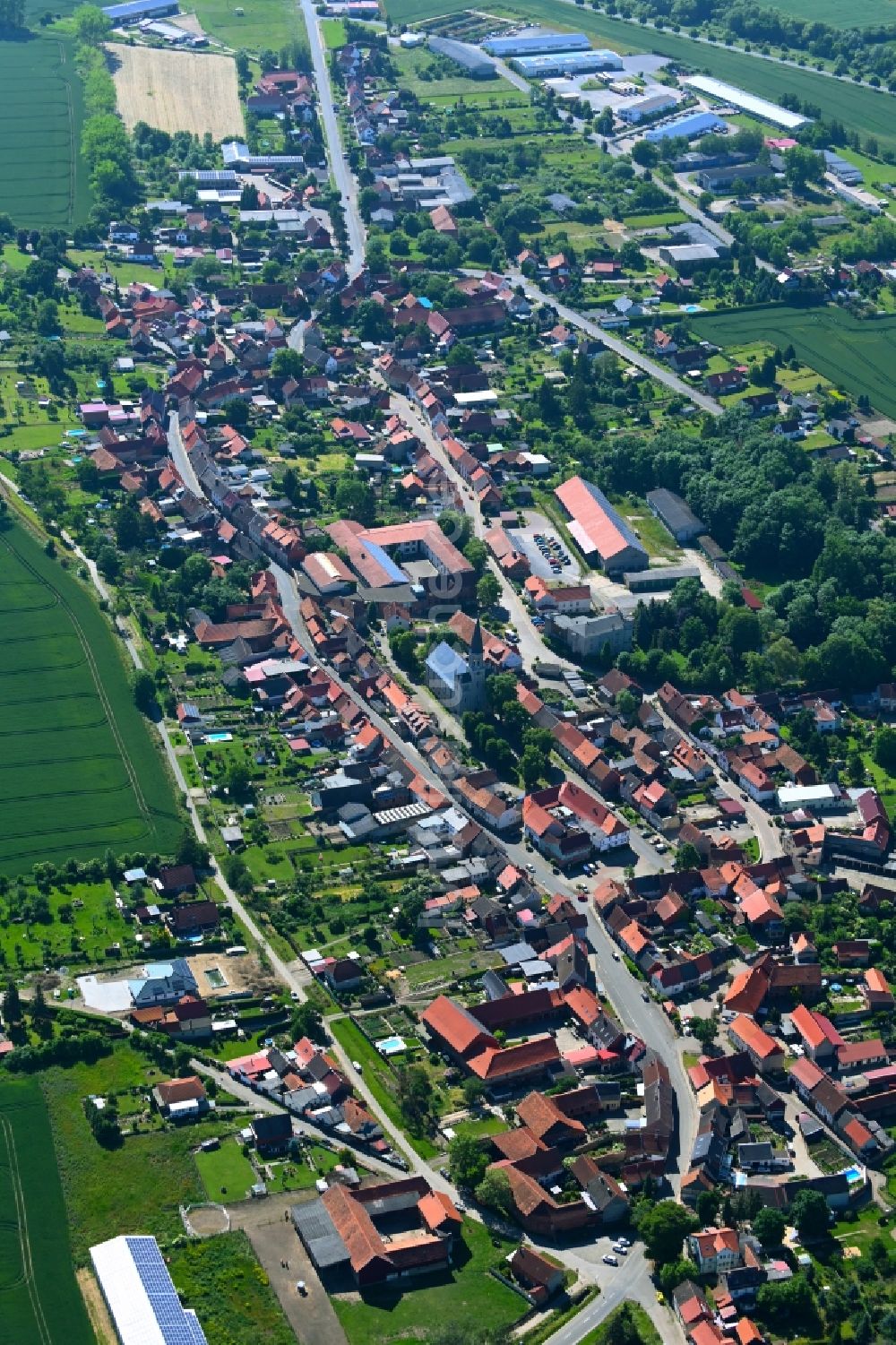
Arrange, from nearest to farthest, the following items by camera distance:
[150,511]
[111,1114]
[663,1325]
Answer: [663,1325] → [111,1114] → [150,511]

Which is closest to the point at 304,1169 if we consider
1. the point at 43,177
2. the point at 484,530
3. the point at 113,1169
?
the point at 113,1169

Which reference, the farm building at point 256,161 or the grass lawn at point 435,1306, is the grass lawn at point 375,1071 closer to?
the grass lawn at point 435,1306

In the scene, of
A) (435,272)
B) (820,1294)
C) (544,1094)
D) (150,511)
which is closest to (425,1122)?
(544,1094)

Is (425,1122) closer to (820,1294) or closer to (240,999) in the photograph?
(240,999)

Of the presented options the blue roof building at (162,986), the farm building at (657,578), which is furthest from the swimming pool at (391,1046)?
the farm building at (657,578)

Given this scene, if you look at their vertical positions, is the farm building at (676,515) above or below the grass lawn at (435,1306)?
above

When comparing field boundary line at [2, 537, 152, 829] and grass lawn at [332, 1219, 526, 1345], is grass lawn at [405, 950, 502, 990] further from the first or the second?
grass lawn at [332, 1219, 526, 1345]
